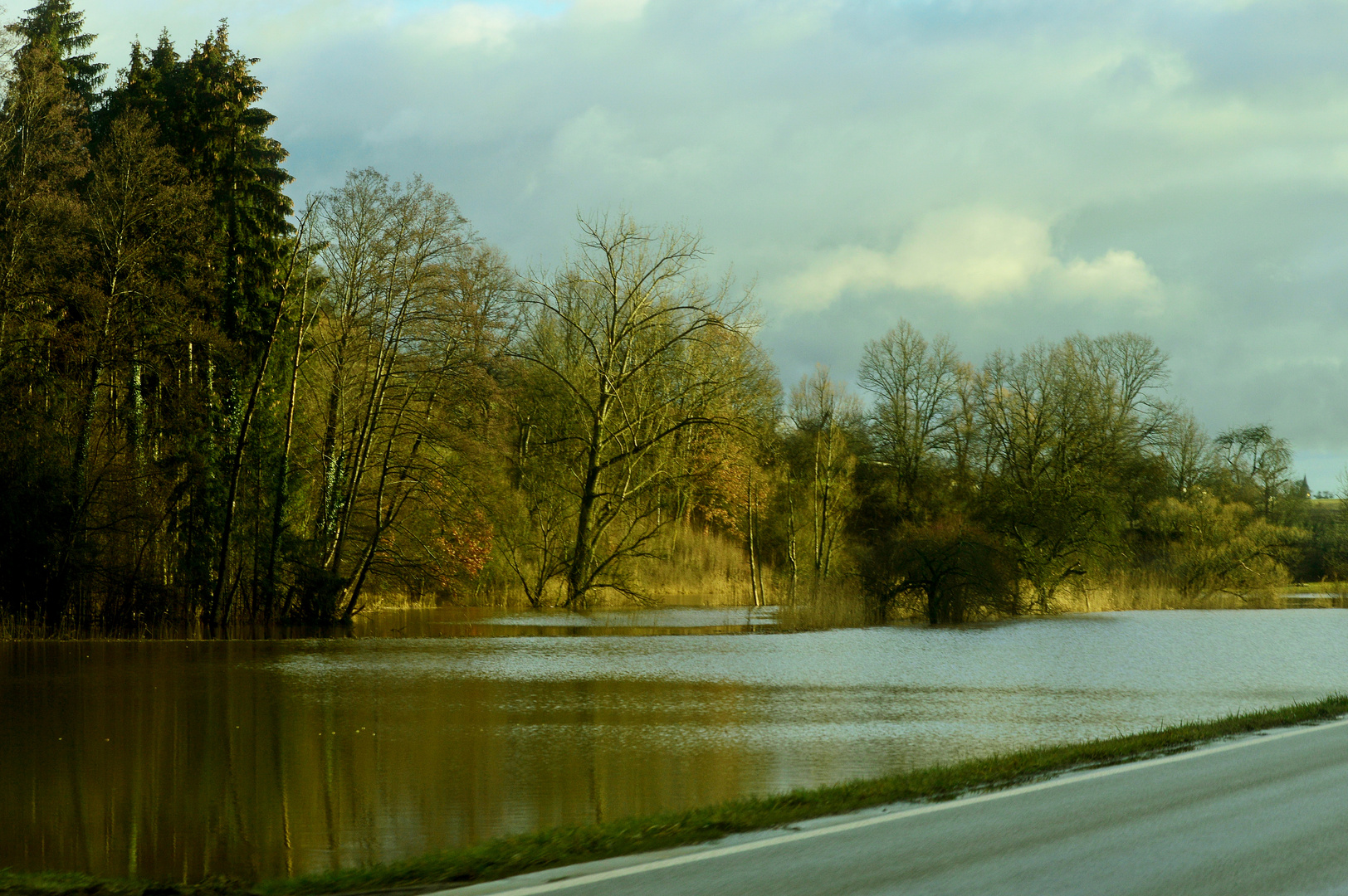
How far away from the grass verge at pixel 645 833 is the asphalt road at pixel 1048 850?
313mm

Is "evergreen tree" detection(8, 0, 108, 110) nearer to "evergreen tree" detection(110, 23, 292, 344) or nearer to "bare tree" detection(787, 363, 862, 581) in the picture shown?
"evergreen tree" detection(110, 23, 292, 344)

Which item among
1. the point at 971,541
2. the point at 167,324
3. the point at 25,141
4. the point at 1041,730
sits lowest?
the point at 1041,730

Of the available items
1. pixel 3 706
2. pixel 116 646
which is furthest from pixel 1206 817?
pixel 116 646

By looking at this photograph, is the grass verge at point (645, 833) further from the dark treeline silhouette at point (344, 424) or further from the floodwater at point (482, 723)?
the dark treeline silhouette at point (344, 424)

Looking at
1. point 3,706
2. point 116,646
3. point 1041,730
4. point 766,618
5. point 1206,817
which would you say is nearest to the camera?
point 1206,817

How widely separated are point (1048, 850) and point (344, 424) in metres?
31.7

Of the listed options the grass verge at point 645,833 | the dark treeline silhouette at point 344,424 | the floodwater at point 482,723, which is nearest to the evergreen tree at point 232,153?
the dark treeline silhouette at point 344,424

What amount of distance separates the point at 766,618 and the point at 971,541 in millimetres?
7477

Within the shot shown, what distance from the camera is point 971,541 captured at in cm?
3631

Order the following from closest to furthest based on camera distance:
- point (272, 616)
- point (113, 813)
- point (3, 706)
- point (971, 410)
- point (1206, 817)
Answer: point (1206, 817) → point (113, 813) → point (3, 706) → point (272, 616) → point (971, 410)

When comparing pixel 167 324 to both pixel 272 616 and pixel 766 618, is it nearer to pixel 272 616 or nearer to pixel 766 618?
pixel 272 616

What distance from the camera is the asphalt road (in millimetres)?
6215

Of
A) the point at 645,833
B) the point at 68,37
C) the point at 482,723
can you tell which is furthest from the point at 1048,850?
the point at 68,37

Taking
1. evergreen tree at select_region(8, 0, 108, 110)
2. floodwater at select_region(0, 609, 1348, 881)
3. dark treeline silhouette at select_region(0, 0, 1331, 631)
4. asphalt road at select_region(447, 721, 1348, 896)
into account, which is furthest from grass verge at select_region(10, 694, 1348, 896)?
evergreen tree at select_region(8, 0, 108, 110)
